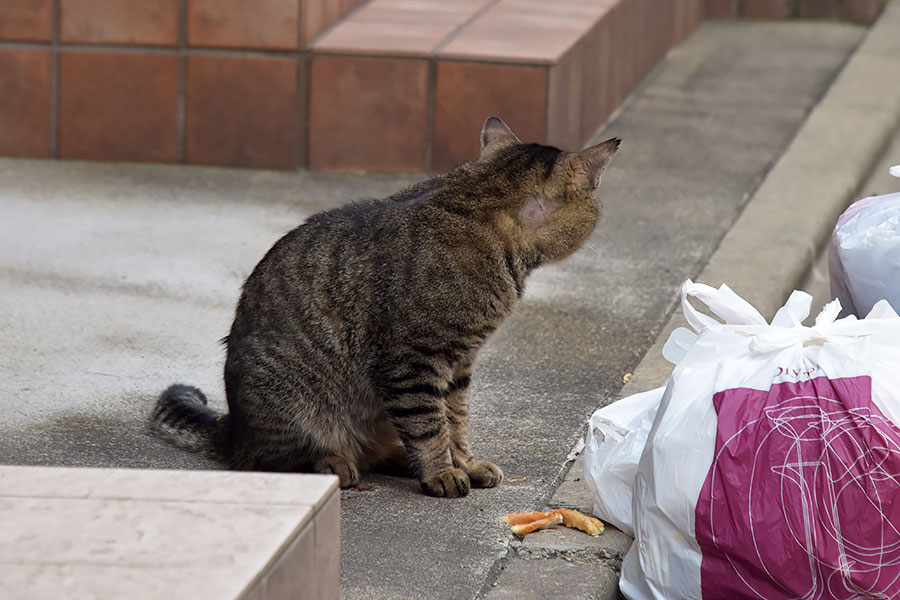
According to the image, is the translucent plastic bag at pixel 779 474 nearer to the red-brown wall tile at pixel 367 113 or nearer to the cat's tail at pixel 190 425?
the cat's tail at pixel 190 425

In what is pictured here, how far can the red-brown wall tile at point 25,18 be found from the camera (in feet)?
17.7

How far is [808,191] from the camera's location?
5332 mm

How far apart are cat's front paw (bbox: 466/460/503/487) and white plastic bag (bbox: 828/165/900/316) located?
1.04m

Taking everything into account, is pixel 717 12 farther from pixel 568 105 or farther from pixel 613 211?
pixel 613 211

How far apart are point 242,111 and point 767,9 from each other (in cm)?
419

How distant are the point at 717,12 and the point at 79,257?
207 inches

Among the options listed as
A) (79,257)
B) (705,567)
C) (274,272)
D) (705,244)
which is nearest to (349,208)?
(274,272)

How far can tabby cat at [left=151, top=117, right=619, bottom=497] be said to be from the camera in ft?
9.45

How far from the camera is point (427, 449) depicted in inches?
114

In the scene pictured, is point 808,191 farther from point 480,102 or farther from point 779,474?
point 779,474

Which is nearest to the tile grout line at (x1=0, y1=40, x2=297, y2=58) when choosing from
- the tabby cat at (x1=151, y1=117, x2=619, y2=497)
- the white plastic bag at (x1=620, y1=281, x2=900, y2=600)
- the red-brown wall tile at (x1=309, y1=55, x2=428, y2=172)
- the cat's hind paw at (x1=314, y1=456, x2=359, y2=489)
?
the red-brown wall tile at (x1=309, y1=55, x2=428, y2=172)

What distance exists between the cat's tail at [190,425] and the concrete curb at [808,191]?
1124mm

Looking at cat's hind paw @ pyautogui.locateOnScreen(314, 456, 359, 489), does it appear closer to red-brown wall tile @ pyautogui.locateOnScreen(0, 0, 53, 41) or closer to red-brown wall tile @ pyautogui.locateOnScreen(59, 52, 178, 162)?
red-brown wall tile @ pyautogui.locateOnScreen(59, 52, 178, 162)

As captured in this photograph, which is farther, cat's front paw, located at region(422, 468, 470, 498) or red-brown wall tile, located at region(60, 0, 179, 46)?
red-brown wall tile, located at region(60, 0, 179, 46)
